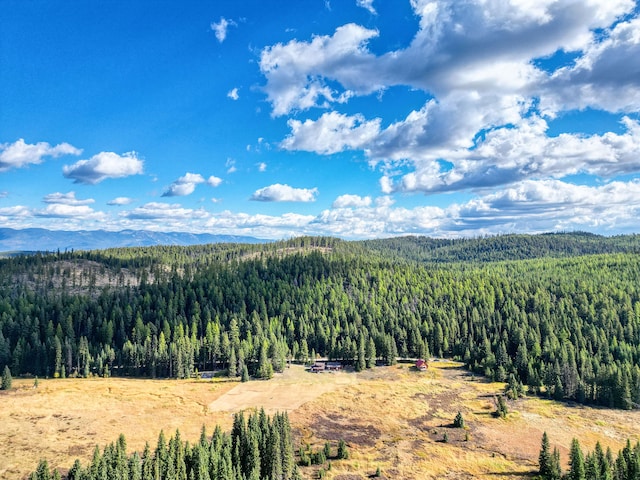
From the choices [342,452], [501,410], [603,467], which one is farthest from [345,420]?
[603,467]

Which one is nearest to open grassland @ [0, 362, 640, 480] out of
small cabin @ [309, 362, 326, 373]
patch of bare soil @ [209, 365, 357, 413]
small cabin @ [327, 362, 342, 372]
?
patch of bare soil @ [209, 365, 357, 413]

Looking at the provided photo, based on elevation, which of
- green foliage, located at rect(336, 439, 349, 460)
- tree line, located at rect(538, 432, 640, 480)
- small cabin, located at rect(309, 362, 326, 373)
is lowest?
small cabin, located at rect(309, 362, 326, 373)

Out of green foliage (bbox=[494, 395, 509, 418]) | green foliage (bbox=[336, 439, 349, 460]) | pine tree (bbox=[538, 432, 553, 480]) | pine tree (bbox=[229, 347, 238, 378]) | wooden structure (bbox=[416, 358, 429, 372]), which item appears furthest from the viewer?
wooden structure (bbox=[416, 358, 429, 372])

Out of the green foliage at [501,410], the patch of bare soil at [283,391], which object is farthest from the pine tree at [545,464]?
the patch of bare soil at [283,391]

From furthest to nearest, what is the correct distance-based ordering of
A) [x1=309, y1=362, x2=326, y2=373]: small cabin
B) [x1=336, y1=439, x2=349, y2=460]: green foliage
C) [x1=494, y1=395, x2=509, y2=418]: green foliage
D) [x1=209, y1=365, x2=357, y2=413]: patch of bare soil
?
A: [x1=309, y1=362, x2=326, y2=373]: small cabin → [x1=209, y1=365, x2=357, y2=413]: patch of bare soil → [x1=494, y1=395, x2=509, y2=418]: green foliage → [x1=336, y1=439, x2=349, y2=460]: green foliage

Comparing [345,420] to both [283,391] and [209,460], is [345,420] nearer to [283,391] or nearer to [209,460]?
[283,391]

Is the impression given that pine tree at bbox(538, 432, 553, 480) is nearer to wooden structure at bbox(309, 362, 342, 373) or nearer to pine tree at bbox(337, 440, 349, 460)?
pine tree at bbox(337, 440, 349, 460)

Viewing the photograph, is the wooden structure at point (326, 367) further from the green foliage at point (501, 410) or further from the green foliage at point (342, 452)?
the green foliage at point (342, 452)

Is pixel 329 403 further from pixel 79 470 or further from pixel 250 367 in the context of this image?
pixel 79 470
